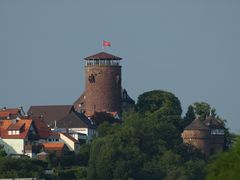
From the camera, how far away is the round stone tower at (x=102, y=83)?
5054 inches

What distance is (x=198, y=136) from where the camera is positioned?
4921 inches

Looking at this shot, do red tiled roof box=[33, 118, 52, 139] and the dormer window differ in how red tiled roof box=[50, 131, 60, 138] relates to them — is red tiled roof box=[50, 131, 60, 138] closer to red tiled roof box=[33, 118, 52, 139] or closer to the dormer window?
red tiled roof box=[33, 118, 52, 139]

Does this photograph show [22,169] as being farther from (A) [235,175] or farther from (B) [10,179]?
(A) [235,175]

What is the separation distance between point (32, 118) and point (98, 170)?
1217 cm

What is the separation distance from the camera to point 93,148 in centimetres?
11238

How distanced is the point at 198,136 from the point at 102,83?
8292 millimetres

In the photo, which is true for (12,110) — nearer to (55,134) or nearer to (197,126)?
(55,134)

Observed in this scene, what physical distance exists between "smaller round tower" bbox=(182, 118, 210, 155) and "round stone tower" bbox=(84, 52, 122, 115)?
662cm

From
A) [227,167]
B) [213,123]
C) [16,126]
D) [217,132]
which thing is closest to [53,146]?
[16,126]

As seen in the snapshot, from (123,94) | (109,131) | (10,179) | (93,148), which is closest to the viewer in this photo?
(10,179)

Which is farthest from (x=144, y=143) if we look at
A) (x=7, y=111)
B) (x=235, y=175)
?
(x=235, y=175)

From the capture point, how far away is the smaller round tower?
125 m

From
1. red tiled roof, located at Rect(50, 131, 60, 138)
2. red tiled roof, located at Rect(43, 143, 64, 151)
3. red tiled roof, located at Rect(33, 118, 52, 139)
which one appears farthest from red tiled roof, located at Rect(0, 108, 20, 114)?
red tiled roof, located at Rect(43, 143, 64, 151)

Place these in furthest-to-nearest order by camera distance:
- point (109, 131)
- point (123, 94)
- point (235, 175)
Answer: point (123, 94), point (109, 131), point (235, 175)
